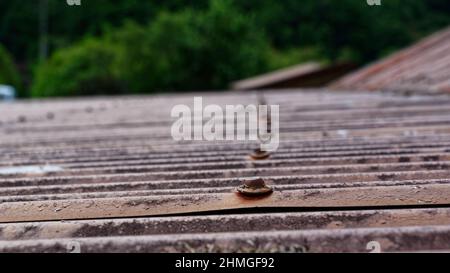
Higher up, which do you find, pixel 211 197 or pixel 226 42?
pixel 226 42

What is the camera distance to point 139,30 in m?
22.2

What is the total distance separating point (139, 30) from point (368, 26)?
17.4 m

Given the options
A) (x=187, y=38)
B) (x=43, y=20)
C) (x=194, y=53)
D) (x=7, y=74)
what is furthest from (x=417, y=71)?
(x=43, y=20)

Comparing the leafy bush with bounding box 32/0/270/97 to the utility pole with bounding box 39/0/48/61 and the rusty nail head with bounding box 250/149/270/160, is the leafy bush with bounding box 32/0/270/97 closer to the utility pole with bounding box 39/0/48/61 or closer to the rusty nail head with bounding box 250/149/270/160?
the utility pole with bounding box 39/0/48/61

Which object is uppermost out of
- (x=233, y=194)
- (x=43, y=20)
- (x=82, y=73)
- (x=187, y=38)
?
(x=43, y=20)

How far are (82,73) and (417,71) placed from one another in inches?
666

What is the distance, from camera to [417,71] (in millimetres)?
5305

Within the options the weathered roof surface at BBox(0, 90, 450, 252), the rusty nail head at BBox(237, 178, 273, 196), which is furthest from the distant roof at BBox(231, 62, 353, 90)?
the rusty nail head at BBox(237, 178, 273, 196)

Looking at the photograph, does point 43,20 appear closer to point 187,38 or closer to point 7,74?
point 7,74

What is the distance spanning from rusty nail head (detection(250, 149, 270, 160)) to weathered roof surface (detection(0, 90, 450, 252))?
48mm

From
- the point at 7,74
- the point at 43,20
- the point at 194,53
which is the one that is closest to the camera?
the point at 194,53

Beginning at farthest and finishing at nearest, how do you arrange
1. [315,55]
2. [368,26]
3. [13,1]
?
[13,1], [368,26], [315,55]
